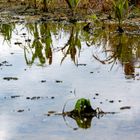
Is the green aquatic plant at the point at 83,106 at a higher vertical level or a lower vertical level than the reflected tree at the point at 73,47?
lower

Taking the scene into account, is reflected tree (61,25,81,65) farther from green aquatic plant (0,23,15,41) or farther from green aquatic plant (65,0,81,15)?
green aquatic plant (65,0,81,15)

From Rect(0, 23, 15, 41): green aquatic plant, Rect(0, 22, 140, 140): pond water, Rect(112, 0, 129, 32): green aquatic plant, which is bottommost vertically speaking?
Rect(0, 22, 140, 140): pond water

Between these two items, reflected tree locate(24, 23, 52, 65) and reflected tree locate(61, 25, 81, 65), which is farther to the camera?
reflected tree locate(61, 25, 81, 65)

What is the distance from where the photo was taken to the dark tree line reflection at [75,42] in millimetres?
11195

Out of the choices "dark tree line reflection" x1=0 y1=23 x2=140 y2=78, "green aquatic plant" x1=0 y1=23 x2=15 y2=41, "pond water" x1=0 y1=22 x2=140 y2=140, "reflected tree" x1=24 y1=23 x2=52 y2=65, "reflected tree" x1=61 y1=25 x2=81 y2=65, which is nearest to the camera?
"pond water" x1=0 y1=22 x2=140 y2=140

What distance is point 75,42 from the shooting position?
528 inches

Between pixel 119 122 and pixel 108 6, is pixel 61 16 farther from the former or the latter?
pixel 119 122

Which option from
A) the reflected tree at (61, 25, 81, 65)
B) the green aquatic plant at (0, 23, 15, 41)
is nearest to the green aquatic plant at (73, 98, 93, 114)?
the reflected tree at (61, 25, 81, 65)

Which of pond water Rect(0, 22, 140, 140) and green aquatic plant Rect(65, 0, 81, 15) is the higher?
green aquatic plant Rect(65, 0, 81, 15)

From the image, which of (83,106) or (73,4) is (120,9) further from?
(83,106)

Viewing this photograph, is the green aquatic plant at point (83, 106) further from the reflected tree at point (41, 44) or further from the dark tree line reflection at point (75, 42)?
the reflected tree at point (41, 44)

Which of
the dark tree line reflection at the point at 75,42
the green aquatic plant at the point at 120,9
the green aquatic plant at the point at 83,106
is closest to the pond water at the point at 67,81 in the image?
the dark tree line reflection at the point at 75,42

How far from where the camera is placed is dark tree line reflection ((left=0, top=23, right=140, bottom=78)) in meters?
11.2

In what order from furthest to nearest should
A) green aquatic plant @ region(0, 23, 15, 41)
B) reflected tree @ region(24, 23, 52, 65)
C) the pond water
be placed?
green aquatic plant @ region(0, 23, 15, 41)
reflected tree @ region(24, 23, 52, 65)
the pond water
